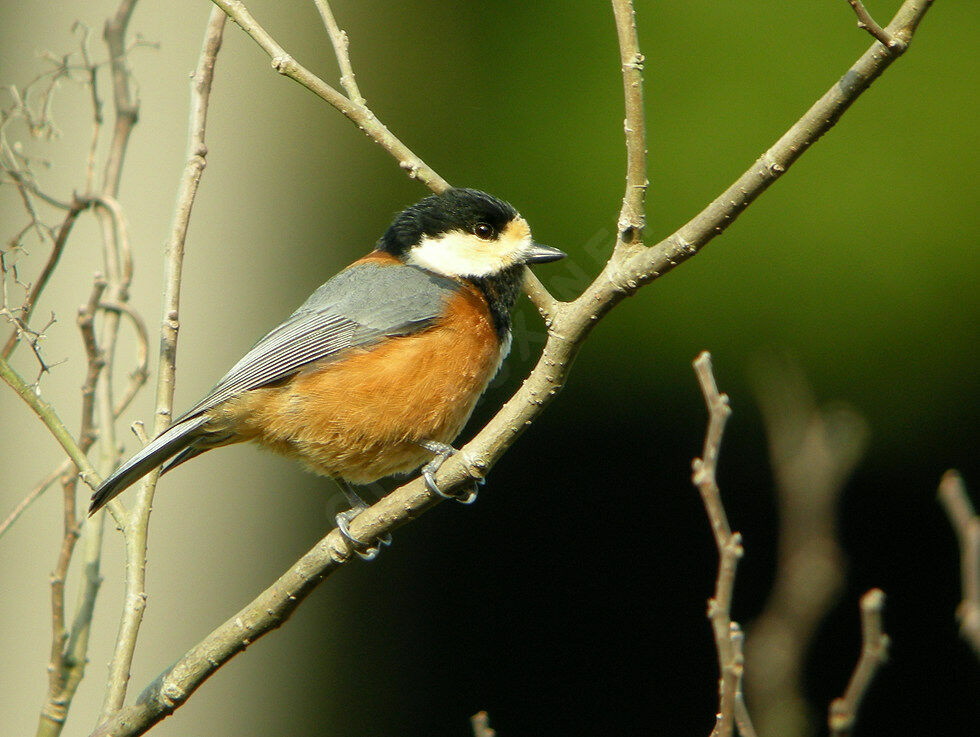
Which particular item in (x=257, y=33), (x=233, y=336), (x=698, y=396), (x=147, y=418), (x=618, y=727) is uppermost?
(x=233, y=336)

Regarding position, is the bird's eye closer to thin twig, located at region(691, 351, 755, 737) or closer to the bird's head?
the bird's head

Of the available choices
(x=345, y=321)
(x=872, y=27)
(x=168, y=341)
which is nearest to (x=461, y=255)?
(x=345, y=321)

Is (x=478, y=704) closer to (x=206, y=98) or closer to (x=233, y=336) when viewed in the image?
(x=233, y=336)

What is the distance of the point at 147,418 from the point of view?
16.4 feet

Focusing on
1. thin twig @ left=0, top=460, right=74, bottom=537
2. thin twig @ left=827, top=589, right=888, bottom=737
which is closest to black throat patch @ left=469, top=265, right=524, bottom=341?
thin twig @ left=0, top=460, right=74, bottom=537

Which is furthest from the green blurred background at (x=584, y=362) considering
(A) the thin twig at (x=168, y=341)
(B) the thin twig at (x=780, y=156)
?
(B) the thin twig at (x=780, y=156)

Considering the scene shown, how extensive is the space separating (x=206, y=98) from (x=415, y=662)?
402 centimetres

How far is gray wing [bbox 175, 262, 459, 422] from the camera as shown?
9.00 ft

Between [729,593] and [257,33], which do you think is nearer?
[729,593]

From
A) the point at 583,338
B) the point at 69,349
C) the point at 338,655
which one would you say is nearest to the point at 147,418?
the point at 69,349

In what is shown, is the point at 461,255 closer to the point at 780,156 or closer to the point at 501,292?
the point at 501,292

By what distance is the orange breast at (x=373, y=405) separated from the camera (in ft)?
8.88

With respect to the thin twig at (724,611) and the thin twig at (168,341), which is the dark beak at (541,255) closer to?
the thin twig at (168,341)

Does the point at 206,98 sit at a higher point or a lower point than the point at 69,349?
lower
